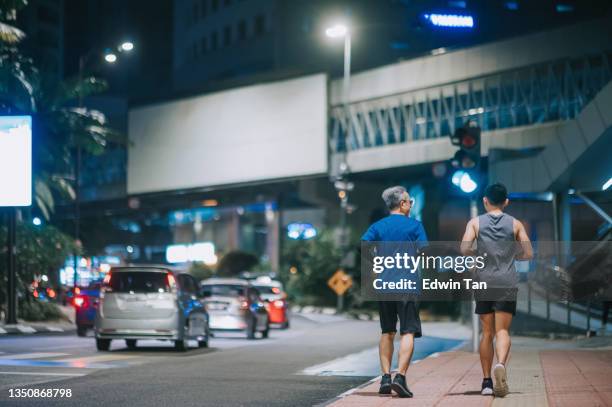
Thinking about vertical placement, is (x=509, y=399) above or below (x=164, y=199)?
below

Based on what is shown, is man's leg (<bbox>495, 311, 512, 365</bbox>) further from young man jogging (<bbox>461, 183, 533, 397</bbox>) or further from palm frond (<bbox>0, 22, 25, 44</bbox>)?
palm frond (<bbox>0, 22, 25, 44</bbox>)

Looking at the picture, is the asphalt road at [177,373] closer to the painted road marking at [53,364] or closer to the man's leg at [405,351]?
the painted road marking at [53,364]

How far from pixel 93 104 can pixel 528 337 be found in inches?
3249

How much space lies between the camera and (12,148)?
25750 millimetres

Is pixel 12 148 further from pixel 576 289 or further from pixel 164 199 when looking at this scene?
pixel 164 199

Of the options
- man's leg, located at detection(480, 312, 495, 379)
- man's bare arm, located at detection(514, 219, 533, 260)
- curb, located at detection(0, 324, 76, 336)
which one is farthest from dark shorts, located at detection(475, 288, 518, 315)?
curb, located at detection(0, 324, 76, 336)

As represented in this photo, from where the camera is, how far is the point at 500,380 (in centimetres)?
1055

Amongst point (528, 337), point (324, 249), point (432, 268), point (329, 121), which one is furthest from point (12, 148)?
point (329, 121)

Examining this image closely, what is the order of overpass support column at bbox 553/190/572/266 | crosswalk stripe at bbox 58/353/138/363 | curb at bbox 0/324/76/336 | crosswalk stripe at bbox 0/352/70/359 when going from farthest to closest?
curb at bbox 0/324/76/336 < overpass support column at bbox 553/190/572/266 < crosswalk stripe at bbox 0/352/70/359 < crosswalk stripe at bbox 58/353/138/363

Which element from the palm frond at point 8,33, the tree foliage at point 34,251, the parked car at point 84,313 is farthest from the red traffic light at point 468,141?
the tree foliage at point 34,251

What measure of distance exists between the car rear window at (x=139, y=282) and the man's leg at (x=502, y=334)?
11226 mm

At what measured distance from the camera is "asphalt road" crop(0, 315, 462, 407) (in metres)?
12.0

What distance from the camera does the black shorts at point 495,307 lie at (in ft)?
35.4

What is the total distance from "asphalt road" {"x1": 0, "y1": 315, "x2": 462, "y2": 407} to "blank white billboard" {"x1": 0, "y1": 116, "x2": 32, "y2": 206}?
3.26 m
